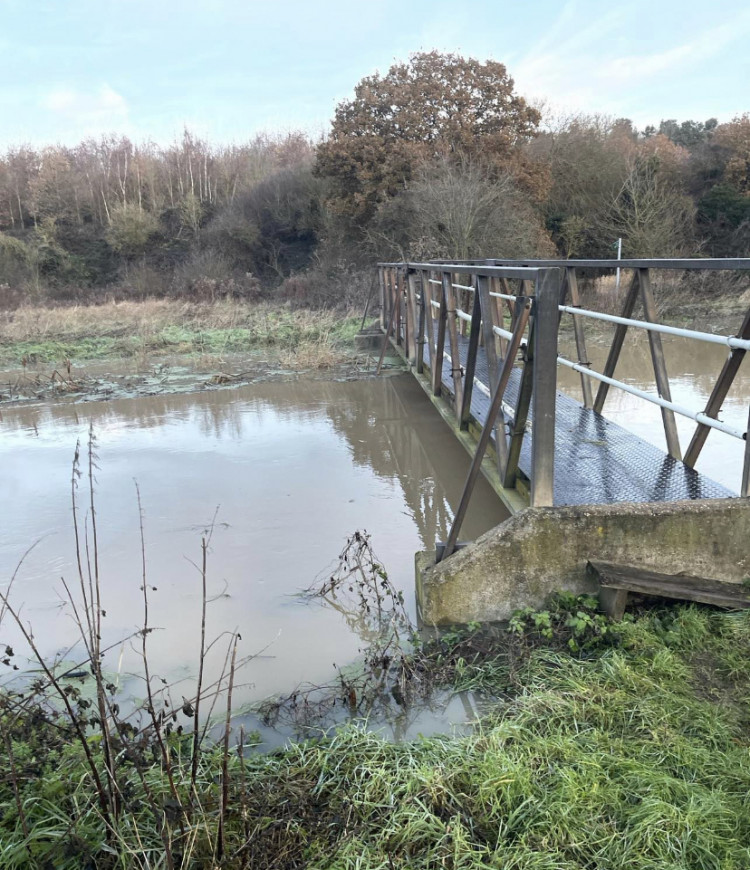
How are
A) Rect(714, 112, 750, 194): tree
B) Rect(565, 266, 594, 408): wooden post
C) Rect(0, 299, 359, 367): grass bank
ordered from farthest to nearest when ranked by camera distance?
Rect(714, 112, 750, 194): tree, Rect(0, 299, 359, 367): grass bank, Rect(565, 266, 594, 408): wooden post

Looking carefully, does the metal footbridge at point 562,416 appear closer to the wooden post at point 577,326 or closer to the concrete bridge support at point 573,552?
the wooden post at point 577,326

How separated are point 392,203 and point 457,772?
21.0m

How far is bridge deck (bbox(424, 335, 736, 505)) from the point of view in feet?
11.9

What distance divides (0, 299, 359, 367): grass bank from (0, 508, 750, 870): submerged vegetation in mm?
9707

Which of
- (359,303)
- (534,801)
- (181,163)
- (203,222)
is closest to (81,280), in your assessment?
(203,222)

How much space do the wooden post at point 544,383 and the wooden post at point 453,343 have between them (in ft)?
7.36

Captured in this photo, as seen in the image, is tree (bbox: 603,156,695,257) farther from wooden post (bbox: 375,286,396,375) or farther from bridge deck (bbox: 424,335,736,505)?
bridge deck (bbox: 424,335,736,505)

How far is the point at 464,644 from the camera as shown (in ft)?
10.5

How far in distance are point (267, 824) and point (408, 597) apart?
203 cm

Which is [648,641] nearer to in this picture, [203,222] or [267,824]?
[267,824]

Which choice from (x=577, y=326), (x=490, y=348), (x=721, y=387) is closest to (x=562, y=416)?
(x=577, y=326)

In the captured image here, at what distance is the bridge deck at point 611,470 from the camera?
362 centimetres

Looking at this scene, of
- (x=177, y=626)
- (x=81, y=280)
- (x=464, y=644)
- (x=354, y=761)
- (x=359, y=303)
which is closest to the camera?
(x=354, y=761)

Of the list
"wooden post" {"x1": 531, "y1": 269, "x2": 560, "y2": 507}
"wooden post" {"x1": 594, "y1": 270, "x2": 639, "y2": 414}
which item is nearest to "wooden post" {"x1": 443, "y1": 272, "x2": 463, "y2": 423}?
"wooden post" {"x1": 594, "y1": 270, "x2": 639, "y2": 414}
